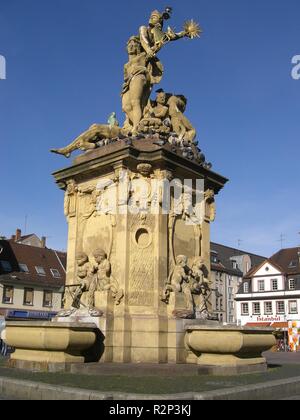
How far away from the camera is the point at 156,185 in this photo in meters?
12.2

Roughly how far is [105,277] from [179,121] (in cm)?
501

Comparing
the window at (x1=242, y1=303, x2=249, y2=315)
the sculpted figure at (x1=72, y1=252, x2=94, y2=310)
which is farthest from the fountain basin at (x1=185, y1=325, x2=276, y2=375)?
the window at (x1=242, y1=303, x2=249, y2=315)

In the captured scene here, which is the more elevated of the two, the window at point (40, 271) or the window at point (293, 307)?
the window at point (40, 271)

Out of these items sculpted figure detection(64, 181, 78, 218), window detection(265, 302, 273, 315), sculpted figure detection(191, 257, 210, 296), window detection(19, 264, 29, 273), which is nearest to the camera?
sculpted figure detection(191, 257, 210, 296)

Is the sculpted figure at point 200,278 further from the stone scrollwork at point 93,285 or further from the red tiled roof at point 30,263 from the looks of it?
the red tiled roof at point 30,263

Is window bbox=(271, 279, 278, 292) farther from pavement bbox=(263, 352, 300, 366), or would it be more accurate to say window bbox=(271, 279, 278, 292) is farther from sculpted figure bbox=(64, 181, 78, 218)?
sculpted figure bbox=(64, 181, 78, 218)

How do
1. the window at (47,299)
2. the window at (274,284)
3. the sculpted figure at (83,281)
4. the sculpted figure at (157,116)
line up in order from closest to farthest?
the sculpted figure at (83,281) < the sculpted figure at (157,116) < the window at (47,299) < the window at (274,284)

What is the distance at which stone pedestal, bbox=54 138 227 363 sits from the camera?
11039mm

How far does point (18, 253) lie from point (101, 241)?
1588 inches

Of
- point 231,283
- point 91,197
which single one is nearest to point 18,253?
point 231,283

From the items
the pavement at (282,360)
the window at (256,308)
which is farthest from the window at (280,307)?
the pavement at (282,360)

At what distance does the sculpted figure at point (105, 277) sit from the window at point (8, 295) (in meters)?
36.2

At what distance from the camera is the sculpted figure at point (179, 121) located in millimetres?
14023
